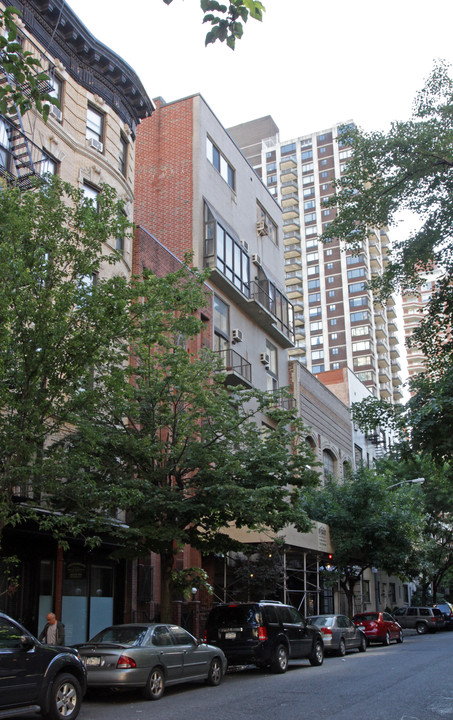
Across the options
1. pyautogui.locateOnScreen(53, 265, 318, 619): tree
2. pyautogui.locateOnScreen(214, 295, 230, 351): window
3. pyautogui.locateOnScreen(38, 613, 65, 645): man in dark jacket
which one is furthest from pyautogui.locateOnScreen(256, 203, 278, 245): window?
pyautogui.locateOnScreen(38, 613, 65, 645): man in dark jacket

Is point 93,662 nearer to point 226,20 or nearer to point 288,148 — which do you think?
point 226,20

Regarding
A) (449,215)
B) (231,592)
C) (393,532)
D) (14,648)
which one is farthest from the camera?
(393,532)

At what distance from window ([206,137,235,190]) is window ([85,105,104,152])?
30.7 feet

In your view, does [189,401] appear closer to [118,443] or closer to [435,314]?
[118,443]

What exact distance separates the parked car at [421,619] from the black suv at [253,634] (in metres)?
24.4

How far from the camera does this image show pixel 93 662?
11.7m

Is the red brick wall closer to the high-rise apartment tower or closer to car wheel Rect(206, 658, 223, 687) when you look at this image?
car wheel Rect(206, 658, 223, 687)

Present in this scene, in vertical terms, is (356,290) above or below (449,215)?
above

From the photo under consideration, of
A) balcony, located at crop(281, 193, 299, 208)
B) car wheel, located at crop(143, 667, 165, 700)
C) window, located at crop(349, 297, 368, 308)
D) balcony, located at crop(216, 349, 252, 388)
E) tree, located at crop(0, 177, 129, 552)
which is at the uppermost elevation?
balcony, located at crop(281, 193, 299, 208)

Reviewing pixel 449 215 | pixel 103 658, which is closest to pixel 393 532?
pixel 449 215

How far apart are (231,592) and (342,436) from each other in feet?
71.5

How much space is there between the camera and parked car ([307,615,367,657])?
22.2 metres

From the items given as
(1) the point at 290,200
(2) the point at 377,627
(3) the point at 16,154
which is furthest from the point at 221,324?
(1) the point at 290,200

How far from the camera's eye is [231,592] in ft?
83.5
